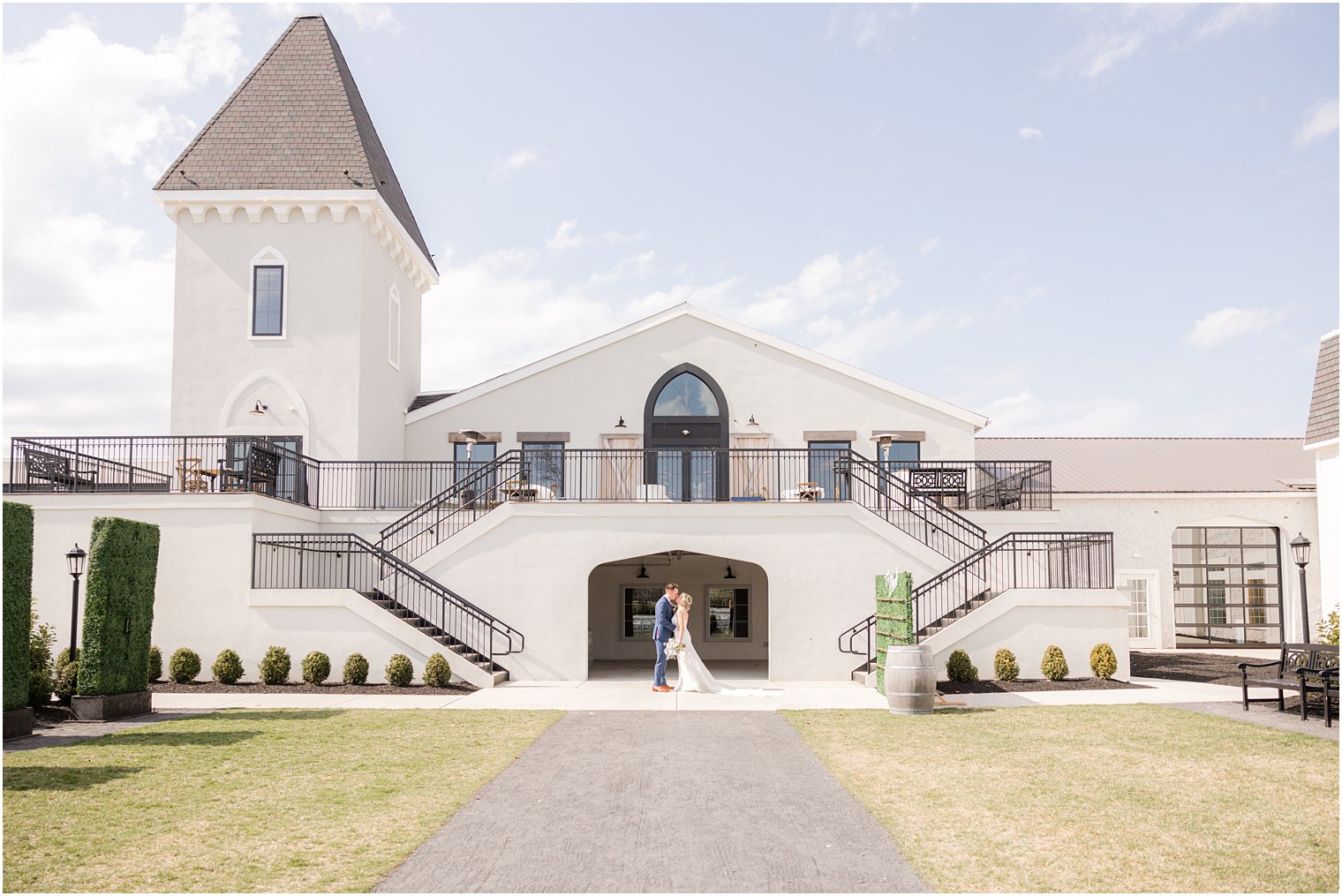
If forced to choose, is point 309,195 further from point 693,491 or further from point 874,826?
point 874,826

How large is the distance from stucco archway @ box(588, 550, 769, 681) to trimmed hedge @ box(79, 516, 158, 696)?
12972mm

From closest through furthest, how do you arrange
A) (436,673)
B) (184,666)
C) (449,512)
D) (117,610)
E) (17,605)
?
(17,605)
(117,610)
(436,673)
(184,666)
(449,512)

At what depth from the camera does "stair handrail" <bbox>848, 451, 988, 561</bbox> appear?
21.1 m

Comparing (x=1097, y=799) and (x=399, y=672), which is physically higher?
(x=1097, y=799)

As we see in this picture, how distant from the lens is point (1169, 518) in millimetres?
28172

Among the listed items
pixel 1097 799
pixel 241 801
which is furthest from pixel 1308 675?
pixel 241 801

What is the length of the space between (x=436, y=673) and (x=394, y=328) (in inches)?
479

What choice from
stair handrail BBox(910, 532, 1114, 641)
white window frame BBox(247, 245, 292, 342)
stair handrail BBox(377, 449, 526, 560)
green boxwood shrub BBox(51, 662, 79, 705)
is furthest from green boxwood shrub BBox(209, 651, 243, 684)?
stair handrail BBox(910, 532, 1114, 641)

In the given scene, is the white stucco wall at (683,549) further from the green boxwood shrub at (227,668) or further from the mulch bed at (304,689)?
the green boxwood shrub at (227,668)

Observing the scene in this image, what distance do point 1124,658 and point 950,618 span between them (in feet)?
10.4

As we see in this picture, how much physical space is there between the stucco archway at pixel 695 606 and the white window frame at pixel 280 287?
978cm

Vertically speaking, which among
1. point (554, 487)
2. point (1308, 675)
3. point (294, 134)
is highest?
point (294, 134)

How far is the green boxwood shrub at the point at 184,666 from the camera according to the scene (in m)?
18.9

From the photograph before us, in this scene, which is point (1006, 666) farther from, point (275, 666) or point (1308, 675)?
point (275, 666)
